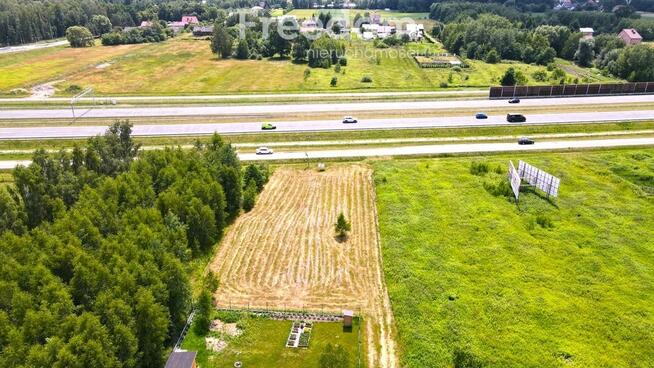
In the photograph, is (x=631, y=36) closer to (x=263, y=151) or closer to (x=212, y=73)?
(x=212, y=73)

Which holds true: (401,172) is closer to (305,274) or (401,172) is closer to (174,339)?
(305,274)

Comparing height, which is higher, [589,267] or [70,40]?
[70,40]

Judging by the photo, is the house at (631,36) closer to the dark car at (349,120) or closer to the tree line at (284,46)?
the tree line at (284,46)

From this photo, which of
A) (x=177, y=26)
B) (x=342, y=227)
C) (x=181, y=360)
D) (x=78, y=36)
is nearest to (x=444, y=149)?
(x=342, y=227)

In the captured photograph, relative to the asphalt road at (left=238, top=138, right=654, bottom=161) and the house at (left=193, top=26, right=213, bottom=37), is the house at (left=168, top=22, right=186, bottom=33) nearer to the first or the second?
the house at (left=193, top=26, right=213, bottom=37)

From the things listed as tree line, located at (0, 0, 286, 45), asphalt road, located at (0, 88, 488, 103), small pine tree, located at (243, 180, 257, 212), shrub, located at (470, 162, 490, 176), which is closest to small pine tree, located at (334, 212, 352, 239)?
small pine tree, located at (243, 180, 257, 212)

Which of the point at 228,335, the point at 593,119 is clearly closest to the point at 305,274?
the point at 228,335
